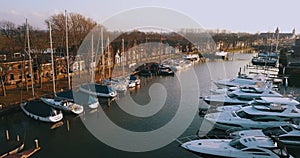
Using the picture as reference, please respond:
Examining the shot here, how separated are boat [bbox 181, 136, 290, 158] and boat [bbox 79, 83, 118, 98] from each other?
11.8 metres

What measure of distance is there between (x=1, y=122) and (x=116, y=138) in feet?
26.5

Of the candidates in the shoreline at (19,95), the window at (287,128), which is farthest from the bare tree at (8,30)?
the window at (287,128)

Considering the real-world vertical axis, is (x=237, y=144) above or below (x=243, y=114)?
below

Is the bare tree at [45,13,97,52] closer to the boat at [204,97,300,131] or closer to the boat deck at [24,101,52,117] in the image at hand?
the boat deck at [24,101,52,117]

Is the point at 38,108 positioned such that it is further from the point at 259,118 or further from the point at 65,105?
the point at 259,118

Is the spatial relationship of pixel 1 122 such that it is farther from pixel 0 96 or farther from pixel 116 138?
pixel 116 138

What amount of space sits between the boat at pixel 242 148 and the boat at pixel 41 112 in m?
9.21

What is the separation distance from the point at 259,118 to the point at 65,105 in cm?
1330

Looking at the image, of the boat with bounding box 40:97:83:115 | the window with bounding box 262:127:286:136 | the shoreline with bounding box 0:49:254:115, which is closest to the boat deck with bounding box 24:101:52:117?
the boat with bounding box 40:97:83:115

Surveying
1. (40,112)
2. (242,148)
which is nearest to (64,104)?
(40,112)

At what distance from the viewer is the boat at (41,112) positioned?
55.0 feet

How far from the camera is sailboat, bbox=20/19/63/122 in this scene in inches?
659

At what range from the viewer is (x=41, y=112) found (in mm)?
17188

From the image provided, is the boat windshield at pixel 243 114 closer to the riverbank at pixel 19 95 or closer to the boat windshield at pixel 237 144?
the boat windshield at pixel 237 144
